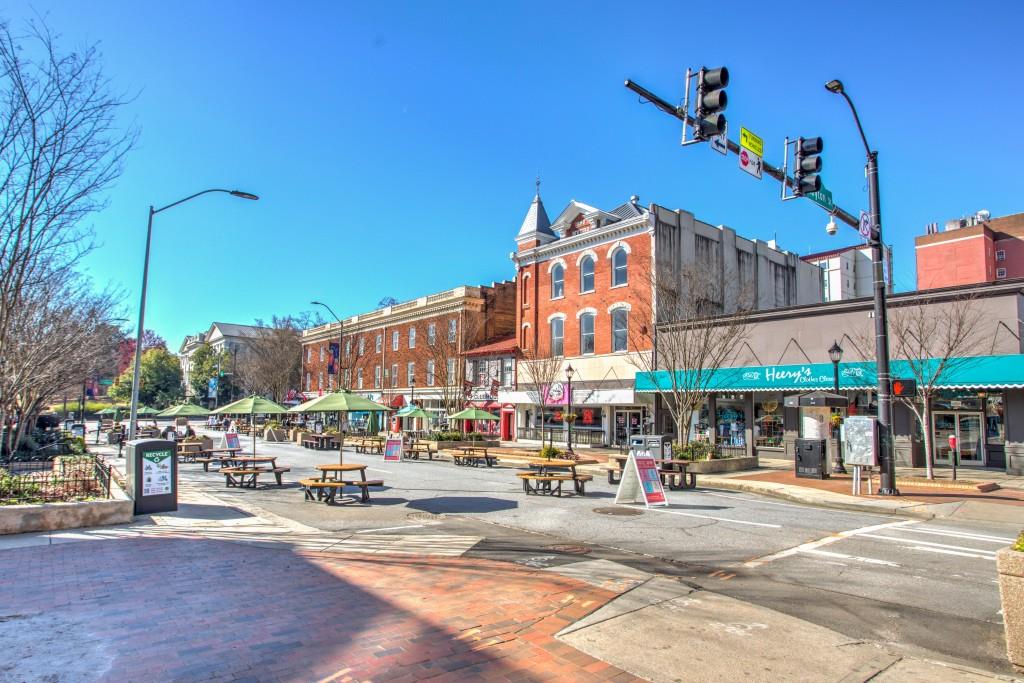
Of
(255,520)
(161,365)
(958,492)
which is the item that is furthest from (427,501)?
(161,365)

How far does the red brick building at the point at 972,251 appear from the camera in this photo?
55938 mm

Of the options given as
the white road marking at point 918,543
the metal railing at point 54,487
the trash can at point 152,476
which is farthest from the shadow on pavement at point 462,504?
Answer: the white road marking at point 918,543

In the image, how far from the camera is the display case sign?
36.7 feet

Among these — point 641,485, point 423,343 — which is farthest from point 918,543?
point 423,343

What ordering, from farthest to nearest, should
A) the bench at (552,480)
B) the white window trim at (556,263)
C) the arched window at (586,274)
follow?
the white window trim at (556,263)
the arched window at (586,274)
the bench at (552,480)

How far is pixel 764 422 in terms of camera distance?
28203mm

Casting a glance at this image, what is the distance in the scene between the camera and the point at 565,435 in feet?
123

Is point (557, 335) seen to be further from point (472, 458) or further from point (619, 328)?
point (472, 458)

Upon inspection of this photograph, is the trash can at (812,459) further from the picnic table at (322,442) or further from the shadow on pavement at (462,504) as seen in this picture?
the picnic table at (322,442)

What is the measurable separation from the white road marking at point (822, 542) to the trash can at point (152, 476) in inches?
387

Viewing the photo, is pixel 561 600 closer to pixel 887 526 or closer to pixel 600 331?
pixel 887 526

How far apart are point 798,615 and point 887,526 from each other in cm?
681

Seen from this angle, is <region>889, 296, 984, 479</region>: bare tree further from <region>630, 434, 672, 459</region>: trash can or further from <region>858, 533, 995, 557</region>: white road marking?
<region>858, 533, 995, 557</region>: white road marking

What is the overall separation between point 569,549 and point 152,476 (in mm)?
7684
